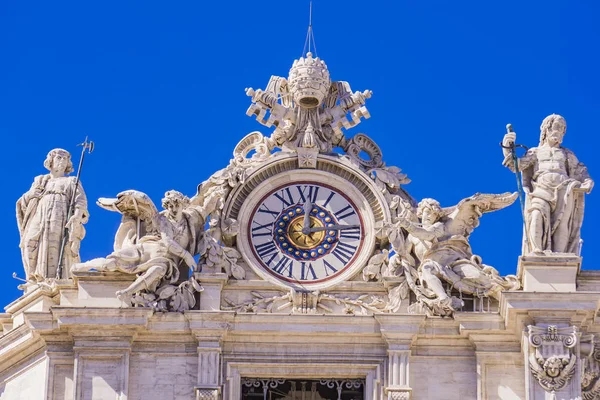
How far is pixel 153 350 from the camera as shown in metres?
37.4

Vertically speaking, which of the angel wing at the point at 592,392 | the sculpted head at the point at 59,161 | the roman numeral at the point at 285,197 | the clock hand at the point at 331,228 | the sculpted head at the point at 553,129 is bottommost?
the angel wing at the point at 592,392

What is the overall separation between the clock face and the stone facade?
21 millimetres

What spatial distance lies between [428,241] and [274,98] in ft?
11.0

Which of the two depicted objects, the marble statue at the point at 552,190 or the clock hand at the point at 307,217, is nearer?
the marble statue at the point at 552,190

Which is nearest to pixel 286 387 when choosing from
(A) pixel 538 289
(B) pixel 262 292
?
(B) pixel 262 292

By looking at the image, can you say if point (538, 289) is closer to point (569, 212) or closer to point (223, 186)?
point (569, 212)

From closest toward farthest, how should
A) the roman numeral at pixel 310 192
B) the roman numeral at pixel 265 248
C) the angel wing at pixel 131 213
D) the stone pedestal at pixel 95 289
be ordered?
the stone pedestal at pixel 95 289, the angel wing at pixel 131 213, the roman numeral at pixel 265 248, the roman numeral at pixel 310 192

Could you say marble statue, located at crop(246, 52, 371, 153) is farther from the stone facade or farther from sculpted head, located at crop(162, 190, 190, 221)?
sculpted head, located at crop(162, 190, 190, 221)

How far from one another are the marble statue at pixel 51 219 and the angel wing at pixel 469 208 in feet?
17.6

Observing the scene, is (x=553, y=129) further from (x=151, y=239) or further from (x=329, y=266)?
(x=151, y=239)

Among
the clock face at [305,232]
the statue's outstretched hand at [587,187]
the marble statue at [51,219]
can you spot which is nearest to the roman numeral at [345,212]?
the clock face at [305,232]

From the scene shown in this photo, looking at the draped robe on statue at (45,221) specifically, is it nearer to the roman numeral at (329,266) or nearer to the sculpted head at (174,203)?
the sculpted head at (174,203)

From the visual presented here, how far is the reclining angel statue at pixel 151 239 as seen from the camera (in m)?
37.6

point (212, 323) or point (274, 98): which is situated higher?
point (274, 98)
